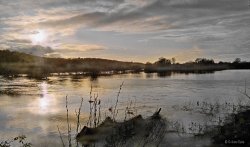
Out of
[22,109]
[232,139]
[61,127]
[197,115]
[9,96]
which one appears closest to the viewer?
[232,139]

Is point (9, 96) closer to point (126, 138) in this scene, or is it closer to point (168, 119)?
point (168, 119)

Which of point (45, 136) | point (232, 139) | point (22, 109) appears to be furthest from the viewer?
point (22, 109)

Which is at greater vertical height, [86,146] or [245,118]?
[245,118]

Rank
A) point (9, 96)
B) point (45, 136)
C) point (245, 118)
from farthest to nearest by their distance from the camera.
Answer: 1. point (9, 96)
2. point (45, 136)
3. point (245, 118)

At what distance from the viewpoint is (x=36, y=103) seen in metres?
38.5

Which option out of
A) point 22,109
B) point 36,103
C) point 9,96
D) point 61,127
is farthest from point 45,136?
point 9,96

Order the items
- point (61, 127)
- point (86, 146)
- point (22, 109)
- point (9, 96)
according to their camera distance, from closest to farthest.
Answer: point (86, 146) < point (61, 127) < point (22, 109) < point (9, 96)

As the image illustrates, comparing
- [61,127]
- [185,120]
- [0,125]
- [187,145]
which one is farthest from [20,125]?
[187,145]

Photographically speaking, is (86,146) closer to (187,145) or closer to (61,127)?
(187,145)

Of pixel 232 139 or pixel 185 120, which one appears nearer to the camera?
pixel 232 139

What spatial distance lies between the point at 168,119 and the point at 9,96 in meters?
26.4

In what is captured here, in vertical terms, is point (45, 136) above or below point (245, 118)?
below

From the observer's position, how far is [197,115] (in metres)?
26.5

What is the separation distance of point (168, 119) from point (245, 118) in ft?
22.5
